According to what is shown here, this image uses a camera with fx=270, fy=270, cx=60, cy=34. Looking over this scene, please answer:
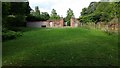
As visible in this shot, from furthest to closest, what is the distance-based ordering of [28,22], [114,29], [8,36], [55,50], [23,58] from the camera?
[28,22], [114,29], [8,36], [55,50], [23,58]

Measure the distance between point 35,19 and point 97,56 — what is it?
3391cm

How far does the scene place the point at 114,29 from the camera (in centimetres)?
1917

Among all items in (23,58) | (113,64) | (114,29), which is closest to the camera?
(113,64)

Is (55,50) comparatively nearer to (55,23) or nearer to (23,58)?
(23,58)

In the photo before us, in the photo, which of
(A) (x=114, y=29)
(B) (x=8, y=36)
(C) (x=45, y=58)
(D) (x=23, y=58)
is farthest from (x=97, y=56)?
(A) (x=114, y=29)

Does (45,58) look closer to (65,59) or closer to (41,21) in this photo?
(65,59)

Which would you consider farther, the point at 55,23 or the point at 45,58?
the point at 55,23

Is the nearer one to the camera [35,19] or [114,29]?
[114,29]

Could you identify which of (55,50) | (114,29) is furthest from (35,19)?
(55,50)

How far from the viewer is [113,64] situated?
25.2ft

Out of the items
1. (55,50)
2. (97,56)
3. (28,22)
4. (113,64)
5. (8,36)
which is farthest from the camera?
(28,22)

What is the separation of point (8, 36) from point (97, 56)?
7304 mm

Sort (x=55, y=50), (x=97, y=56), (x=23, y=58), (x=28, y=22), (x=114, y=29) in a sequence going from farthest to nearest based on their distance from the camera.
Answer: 1. (x=28, y=22)
2. (x=114, y=29)
3. (x=55, y=50)
4. (x=97, y=56)
5. (x=23, y=58)

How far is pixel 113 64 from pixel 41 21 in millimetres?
35779
